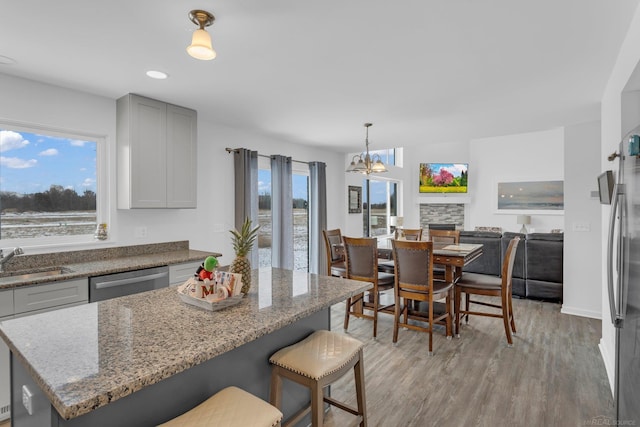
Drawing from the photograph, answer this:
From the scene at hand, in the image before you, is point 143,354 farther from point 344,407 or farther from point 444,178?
point 444,178

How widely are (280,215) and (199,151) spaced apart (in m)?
1.45

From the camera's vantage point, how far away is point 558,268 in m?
4.76

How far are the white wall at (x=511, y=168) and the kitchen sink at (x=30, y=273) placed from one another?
896 cm

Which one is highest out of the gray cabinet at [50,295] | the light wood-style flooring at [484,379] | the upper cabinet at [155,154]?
the upper cabinet at [155,154]

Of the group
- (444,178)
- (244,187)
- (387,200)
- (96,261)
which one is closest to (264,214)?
(244,187)

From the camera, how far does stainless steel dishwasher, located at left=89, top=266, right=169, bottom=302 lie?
265cm

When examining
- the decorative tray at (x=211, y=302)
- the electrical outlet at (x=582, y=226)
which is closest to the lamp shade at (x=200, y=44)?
the decorative tray at (x=211, y=302)

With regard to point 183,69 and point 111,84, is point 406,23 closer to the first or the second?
point 183,69

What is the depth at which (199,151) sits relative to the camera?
4.10 metres

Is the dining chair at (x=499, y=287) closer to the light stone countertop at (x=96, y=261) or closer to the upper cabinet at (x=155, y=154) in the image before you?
the light stone countertop at (x=96, y=261)

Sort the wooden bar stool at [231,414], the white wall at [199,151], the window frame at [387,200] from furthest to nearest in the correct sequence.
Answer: the window frame at [387,200], the white wall at [199,151], the wooden bar stool at [231,414]

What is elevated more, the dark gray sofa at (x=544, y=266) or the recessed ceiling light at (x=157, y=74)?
the recessed ceiling light at (x=157, y=74)

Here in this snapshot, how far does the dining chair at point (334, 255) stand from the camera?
160 inches

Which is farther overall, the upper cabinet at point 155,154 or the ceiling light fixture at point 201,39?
the upper cabinet at point 155,154
